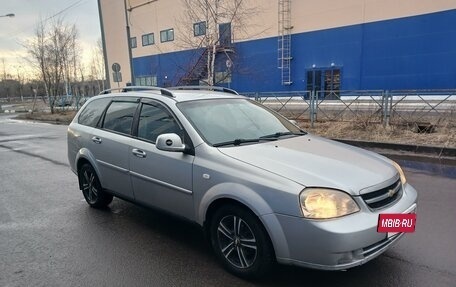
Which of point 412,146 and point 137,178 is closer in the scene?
point 137,178

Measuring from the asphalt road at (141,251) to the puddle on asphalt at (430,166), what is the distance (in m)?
0.91

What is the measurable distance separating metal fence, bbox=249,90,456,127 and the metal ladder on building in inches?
677

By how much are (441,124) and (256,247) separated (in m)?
8.91

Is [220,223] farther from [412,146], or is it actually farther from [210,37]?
[210,37]

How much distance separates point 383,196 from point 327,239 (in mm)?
693

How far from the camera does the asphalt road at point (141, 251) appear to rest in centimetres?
327

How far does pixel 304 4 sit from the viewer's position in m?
28.3

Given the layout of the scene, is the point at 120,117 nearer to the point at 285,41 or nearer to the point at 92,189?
the point at 92,189

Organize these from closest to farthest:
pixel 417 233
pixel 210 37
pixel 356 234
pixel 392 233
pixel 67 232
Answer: pixel 356 234, pixel 392 233, pixel 417 233, pixel 67 232, pixel 210 37

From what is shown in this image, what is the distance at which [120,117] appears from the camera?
4.76 meters

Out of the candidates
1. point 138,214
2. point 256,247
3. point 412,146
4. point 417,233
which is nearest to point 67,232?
point 138,214

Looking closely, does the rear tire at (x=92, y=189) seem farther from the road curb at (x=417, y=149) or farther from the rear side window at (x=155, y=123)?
the road curb at (x=417, y=149)

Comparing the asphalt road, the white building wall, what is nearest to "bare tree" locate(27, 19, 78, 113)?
the white building wall

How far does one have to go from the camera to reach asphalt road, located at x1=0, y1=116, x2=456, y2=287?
3268mm
